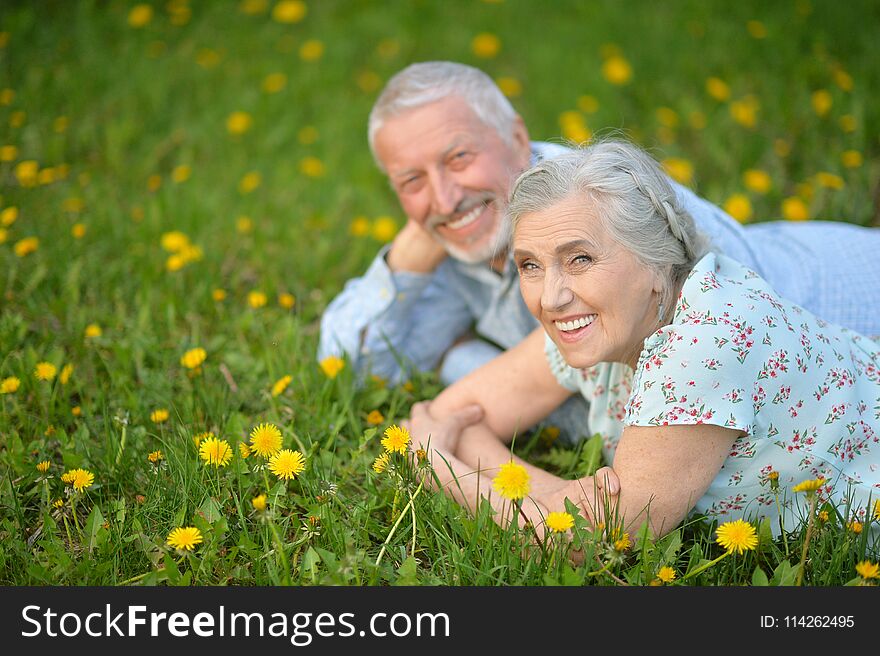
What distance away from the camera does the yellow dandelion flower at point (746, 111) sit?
446 cm

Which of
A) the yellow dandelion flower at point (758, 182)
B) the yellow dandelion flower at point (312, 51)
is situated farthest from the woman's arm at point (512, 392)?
the yellow dandelion flower at point (312, 51)

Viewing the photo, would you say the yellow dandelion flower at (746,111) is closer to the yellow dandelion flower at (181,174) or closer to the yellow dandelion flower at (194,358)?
the yellow dandelion flower at (181,174)

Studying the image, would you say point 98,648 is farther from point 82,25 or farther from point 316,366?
point 82,25

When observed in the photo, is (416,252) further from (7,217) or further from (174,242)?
(7,217)

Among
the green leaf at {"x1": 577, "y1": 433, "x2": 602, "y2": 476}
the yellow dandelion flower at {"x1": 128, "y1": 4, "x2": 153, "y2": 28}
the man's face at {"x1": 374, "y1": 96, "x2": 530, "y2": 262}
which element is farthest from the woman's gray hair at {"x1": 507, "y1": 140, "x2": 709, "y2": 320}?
the yellow dandelion flower at {"x1": 128, "y1": 4, "x2": 153, "y2": 28}

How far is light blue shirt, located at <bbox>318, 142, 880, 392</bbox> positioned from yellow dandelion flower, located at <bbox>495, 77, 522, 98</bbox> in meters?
1.94

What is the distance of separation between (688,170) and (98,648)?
10.8 ft

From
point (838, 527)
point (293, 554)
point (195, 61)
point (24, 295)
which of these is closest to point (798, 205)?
point (838, 527)

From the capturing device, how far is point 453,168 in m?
2.84

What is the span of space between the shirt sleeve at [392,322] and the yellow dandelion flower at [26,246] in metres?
1.20

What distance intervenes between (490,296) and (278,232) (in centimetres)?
121

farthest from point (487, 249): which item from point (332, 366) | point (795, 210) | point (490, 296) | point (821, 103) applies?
point (821, 103)

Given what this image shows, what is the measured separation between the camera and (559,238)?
196cm

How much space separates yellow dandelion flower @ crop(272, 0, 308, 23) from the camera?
19.3 feet
